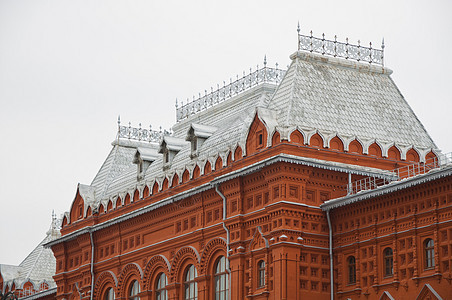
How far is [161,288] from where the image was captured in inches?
1980

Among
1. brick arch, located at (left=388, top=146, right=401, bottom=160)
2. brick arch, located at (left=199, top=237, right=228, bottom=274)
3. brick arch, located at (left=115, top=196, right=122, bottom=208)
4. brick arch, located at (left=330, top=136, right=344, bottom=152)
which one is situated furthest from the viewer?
brick arch, located at (left=115, top=196, right=122, bottom=208)

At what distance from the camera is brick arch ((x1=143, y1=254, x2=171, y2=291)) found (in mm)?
50031

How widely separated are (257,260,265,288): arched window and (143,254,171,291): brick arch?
6892 mm

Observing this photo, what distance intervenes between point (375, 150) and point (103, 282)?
16.0m

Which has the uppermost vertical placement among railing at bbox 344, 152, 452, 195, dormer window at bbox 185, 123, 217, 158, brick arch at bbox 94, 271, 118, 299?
dormer window at bbox 185, 123, 217, 158

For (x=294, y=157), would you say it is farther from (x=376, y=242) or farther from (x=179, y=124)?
(x=179, y=124)

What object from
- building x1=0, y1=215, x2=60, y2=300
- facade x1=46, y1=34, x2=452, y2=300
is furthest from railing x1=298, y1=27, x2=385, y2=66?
building x1=0, y1=215, x2=60, y2=300

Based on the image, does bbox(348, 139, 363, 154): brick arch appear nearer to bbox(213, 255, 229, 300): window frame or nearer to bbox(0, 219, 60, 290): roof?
bbox(213, 255, 229, 300): window frame

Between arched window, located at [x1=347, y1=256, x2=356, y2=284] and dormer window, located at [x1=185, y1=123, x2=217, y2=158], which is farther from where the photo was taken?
dormer window, located at [x1=185, y1=123, x2=217, y2=158]

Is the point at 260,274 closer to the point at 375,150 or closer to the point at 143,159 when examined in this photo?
the point at 375,150

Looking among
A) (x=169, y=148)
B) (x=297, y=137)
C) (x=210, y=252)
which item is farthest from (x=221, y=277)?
(x=169, y=148)

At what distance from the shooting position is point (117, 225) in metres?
53.5

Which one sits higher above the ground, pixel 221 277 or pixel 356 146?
pixel 356 146

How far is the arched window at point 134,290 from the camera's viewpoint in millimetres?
52188
